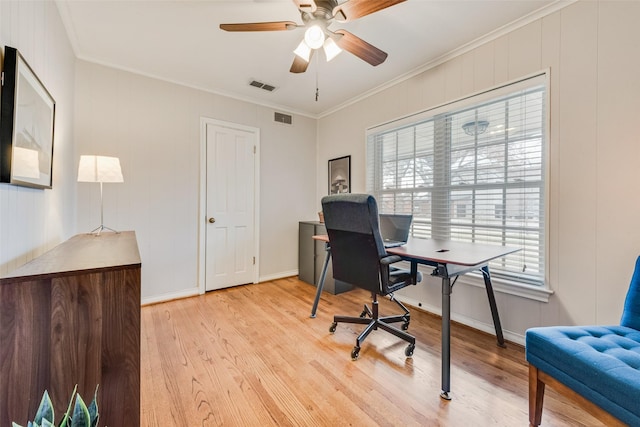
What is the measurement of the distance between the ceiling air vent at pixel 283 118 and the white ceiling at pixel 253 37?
640mm

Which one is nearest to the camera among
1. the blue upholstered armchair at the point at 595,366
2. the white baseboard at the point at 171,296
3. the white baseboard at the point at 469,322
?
the blue upholstered armchair at the point at 595,366

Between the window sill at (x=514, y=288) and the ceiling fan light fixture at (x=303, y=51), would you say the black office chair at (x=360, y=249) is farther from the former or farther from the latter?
the ceiling fan light fixture at (x=303, y=51)

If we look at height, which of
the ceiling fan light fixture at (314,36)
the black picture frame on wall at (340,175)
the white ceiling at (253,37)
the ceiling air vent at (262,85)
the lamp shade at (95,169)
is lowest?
the lamp shade at (95,169)

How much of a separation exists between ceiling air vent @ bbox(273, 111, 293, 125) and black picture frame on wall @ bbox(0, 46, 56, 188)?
102 inches

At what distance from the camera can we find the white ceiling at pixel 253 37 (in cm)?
199

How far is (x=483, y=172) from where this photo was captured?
2389 mm

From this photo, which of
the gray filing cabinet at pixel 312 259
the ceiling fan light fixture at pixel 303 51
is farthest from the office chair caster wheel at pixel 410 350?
the ceiling fan light fixture at pixel 303 51

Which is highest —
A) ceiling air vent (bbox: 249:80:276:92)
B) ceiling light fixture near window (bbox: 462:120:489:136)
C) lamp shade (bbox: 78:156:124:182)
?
ceiling air vent (bbox: 249:80:276:92)

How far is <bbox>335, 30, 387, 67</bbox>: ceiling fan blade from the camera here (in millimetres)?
1802

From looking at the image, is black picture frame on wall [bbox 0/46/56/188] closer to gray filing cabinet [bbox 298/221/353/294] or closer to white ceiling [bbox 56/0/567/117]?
white ceiling [bbox 56/0/567/117]

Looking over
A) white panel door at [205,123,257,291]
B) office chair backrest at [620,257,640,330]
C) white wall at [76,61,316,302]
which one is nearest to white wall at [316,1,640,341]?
office chair backrest at [620,257,640,330]

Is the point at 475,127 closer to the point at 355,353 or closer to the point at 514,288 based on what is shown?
the point at 514,288

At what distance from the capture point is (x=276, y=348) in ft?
6.87

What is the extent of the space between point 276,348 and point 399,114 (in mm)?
2710
